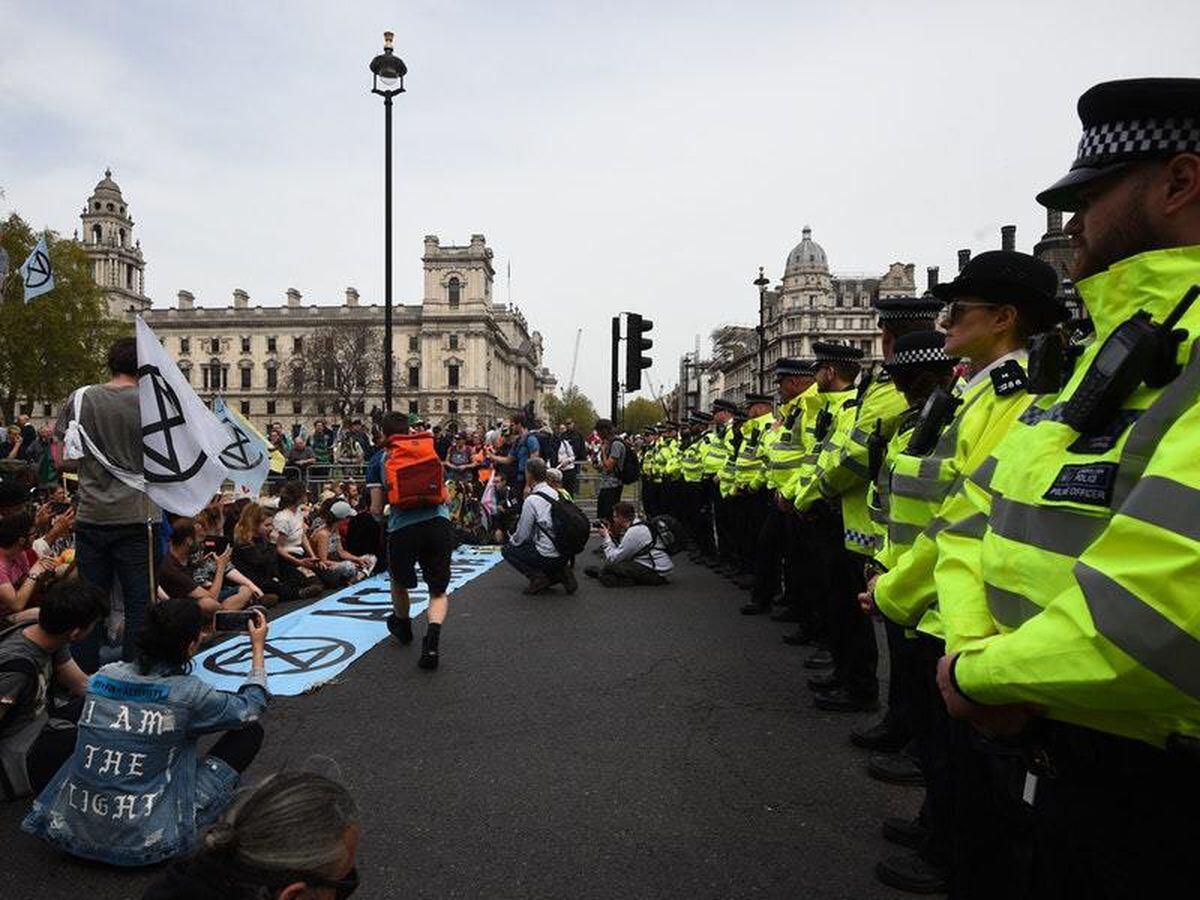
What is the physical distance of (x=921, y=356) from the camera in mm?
4086

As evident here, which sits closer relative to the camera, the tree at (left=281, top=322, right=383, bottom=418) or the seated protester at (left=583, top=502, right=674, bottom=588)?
the seated protester at (left=583, top=502, right=674, bottom=588)

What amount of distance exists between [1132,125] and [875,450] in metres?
3.25

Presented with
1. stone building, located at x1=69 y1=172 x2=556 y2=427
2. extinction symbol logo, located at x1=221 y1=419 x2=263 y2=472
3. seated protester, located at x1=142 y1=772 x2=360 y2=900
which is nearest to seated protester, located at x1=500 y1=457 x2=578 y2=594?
extinction symbol logo, located at x1=221 y1=419 x2=263 y2=472

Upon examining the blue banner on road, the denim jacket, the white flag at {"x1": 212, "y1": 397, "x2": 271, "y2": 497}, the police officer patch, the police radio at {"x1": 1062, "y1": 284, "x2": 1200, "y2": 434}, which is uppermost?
the police radio at {"x1": 1062, "y1": 284, "x2": 1200, "y2": 434}

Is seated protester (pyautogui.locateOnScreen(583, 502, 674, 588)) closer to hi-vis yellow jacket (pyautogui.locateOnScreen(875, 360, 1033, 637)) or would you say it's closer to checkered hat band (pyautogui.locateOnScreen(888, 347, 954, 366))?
checkered hat band (pyautogui.locateOnScreen(888, 347, 954, 366))

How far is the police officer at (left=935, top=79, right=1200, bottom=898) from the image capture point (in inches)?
54.6

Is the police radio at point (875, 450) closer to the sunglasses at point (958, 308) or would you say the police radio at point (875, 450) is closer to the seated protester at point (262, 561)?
the sunglasses at point (958, 308)

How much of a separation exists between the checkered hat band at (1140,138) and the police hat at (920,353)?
2.26m

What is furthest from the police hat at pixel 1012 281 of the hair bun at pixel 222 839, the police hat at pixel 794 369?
the police hat at pixel 794 369

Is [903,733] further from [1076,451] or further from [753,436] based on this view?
[753,436]

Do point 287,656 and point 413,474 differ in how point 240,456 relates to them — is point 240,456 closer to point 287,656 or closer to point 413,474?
point 287,656

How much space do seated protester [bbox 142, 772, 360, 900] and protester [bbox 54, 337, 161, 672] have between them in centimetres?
364

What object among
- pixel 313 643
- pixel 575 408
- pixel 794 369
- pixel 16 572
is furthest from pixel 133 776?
pixel 575 408

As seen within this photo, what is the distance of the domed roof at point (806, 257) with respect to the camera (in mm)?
118750
